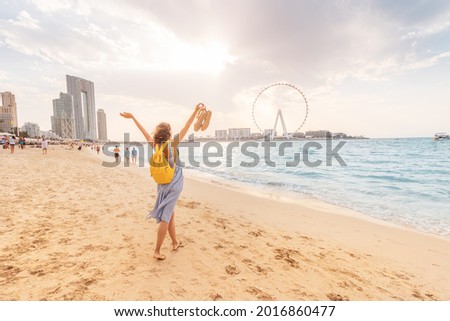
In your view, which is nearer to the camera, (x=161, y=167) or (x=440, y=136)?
(x=161, y=167)

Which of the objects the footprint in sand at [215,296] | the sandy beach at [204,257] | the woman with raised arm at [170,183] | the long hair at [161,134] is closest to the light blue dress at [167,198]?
the woman with raised arm at [170,183]

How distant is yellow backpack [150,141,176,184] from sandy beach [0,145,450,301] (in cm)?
139

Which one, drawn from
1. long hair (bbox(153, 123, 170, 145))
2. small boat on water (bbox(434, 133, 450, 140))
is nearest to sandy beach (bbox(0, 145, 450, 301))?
long hair (bbox(153, 123, 170, 145))

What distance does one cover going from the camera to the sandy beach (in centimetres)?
295

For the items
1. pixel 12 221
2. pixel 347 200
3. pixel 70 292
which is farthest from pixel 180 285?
pixel 347 200

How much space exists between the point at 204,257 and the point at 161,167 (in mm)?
1806

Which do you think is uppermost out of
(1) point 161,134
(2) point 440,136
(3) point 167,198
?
(2) point 440,136

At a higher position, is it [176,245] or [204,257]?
[176,245]

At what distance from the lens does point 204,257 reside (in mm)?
3873

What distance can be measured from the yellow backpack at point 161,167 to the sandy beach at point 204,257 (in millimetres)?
1385

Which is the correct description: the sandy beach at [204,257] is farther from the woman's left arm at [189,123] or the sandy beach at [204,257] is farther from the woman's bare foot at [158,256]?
the woman's left arm at [189,123]

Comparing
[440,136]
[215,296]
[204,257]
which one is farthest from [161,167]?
[440,136]

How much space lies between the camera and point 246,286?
3.11 meters

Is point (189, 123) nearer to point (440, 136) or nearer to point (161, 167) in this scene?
point (161, 167)
